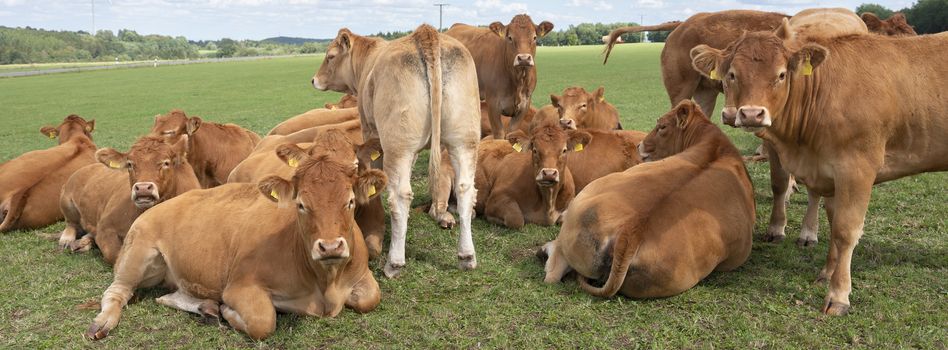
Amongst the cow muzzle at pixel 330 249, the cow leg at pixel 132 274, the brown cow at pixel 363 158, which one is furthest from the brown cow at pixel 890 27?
the cow leg at pixel 132 274

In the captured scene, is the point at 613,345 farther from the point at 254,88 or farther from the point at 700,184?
the point at 254,88

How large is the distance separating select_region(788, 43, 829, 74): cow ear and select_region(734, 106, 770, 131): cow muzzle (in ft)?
1.47

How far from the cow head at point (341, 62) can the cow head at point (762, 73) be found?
14.8 ft

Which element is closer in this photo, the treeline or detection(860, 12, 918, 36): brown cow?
detection(860, 12, 918, 36): brown cow

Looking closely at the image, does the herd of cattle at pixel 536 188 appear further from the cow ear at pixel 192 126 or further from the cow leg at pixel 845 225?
the cow ear at pixel 192 126

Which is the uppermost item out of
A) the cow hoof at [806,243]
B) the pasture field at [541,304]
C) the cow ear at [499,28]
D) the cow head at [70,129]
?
the cow ear at [499,28]

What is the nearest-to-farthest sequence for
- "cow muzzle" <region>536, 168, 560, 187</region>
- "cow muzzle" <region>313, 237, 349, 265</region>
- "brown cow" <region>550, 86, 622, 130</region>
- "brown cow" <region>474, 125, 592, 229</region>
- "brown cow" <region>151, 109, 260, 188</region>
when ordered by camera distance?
"cow muzzle" <region>313, 237, 349, 265</region>, "cow muzzle" <region>536, 168, 560, 187</region>, "brown cow" <region>474, 125, 592, 229</region>, "brown cow" <region>151, 109, 260, 188</region>, "brown cow" <region>550, 86, 622, 130</region>

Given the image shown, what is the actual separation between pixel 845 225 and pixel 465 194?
10.0 ft

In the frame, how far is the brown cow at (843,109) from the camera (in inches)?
204

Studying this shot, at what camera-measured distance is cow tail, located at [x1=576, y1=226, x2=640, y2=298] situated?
516cm

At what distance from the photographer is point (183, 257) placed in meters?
5.64

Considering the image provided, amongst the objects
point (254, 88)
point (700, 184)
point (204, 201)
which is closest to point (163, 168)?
point (204, 201)

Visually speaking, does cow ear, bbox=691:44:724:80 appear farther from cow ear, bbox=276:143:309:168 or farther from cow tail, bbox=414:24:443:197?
cow ear, bbox=276:143:309:168

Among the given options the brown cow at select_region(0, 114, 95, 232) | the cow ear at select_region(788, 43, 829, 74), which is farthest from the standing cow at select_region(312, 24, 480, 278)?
the brown cow at select_region(0, 114, 95, 232)
